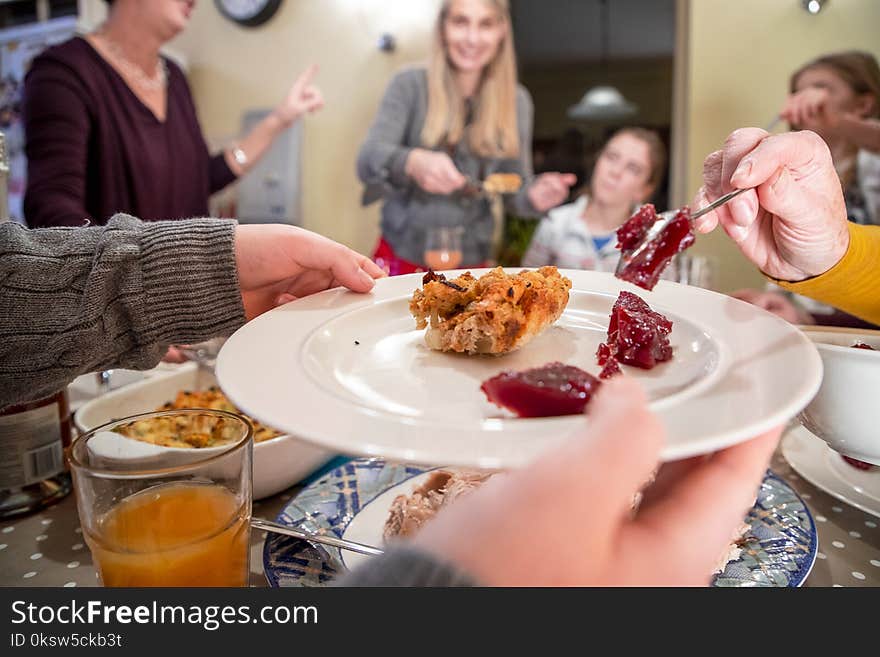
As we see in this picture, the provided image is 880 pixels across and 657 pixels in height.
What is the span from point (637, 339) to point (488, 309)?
21 cm

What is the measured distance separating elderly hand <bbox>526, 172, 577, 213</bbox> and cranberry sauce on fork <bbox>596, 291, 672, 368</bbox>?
236 centimetres

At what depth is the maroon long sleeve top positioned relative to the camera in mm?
2072

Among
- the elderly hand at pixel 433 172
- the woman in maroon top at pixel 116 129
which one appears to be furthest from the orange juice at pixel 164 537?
the elderly hand at pixel 433 172

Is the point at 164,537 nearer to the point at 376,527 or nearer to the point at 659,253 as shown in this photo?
the point at 376,527

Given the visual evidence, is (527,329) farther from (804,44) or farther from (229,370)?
(804,44)

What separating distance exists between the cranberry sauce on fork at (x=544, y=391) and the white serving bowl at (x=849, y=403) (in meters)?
0.33

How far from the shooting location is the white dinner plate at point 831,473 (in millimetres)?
1008

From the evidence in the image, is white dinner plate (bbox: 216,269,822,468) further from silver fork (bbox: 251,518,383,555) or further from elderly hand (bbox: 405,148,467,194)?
elderly hand (bbox: 405,148,467,194)

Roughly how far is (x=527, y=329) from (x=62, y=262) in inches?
27.5

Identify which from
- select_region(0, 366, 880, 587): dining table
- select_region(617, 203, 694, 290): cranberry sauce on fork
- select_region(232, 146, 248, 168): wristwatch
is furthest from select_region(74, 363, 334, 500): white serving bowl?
select_region(232, 146, 248, 168): wristwatch

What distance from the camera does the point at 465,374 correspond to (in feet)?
2.75

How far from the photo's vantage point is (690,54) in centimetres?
366

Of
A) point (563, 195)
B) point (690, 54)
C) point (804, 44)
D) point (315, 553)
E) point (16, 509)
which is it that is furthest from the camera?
point (690, 54)
